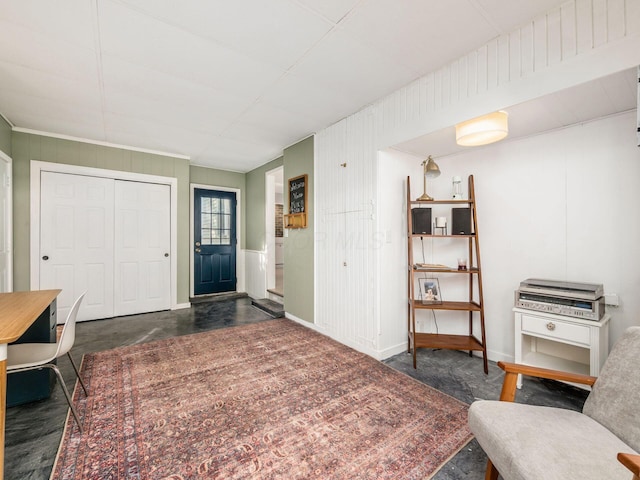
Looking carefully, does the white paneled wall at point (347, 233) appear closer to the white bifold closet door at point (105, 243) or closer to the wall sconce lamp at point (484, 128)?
the wall sconce lamp at point (484, 128)

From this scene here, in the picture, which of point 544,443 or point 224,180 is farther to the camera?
point 224,180

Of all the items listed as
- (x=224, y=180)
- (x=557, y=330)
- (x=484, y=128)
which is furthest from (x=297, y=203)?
(x=557, y=330)

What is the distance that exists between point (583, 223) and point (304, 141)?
124 inches

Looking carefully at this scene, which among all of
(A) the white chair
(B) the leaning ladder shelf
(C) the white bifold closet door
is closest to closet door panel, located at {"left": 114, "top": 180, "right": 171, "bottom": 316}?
(C) the white bifold closet door

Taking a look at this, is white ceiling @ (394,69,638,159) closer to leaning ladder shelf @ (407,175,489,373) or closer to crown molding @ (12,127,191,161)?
leaning ladder shelf @ (407,175,489,373)

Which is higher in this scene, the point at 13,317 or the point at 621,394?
the point at 13,317

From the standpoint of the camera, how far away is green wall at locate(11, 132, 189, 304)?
3.73 m

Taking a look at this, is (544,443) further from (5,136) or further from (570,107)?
(5,136)

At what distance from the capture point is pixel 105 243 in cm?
432

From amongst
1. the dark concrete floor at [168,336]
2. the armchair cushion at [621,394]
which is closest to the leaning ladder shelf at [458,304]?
the dark concrete floor at [168,336]

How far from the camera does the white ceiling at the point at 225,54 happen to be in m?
1.76

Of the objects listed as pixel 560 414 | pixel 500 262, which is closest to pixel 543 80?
pixel 500 262

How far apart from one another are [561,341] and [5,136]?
6059 millimetres

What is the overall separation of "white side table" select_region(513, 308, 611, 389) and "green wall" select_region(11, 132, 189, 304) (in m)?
4.76
